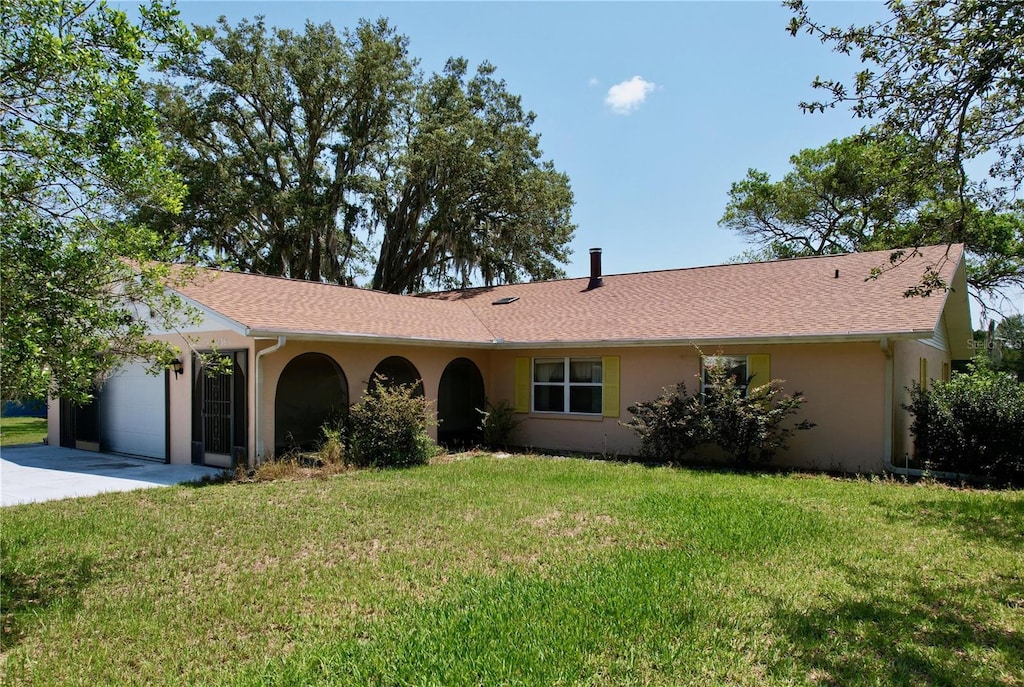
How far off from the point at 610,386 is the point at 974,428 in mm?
6582

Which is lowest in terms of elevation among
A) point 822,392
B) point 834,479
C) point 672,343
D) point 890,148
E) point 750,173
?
point 834,479

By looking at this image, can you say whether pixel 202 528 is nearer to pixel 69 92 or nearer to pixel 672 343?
pixel 69 92

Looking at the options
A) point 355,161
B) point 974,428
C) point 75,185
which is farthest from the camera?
point 355,161

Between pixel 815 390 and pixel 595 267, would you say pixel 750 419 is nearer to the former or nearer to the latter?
pixel 815 390

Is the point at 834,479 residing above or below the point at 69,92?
below

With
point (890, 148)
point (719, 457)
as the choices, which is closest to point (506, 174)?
point (719, 457)

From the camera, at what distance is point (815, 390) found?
38.3ft

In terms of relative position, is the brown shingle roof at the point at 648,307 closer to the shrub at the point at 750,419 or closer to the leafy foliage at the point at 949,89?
the shrub at the point at 750,419

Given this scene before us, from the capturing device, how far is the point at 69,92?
4.94m

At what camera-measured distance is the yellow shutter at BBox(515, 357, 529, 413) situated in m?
15.1

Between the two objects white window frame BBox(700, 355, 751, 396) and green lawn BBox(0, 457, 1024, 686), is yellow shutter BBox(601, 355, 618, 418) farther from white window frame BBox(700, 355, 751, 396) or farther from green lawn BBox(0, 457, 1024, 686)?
green lawn BBox(0, 457, 1024, 686)

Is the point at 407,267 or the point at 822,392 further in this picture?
the point at 407,267

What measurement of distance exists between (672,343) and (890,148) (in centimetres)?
717

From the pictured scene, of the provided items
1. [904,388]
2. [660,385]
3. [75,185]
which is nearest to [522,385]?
[660,385]
